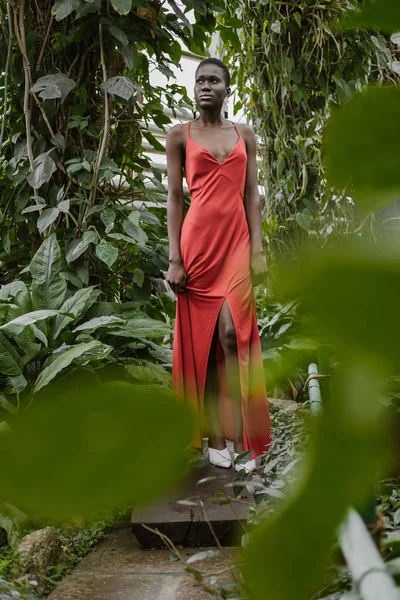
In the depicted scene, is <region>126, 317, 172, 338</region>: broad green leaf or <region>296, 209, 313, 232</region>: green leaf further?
<region>126, 317, 172, 338</region>: broad green leaf

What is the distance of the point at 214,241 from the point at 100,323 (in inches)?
16.9

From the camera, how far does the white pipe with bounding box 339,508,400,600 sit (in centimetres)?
17

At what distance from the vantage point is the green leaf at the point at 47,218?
2.50 meters

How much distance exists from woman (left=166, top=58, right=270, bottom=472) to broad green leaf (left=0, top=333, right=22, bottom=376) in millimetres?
487

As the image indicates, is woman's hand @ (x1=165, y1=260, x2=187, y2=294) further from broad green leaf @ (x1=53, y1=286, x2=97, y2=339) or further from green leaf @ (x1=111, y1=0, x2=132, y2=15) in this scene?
green leaf @ (x1=111, y1=0, x2=132, y2=15)

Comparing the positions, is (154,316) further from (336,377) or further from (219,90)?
(336,377)

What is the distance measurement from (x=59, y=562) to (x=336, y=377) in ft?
5.83

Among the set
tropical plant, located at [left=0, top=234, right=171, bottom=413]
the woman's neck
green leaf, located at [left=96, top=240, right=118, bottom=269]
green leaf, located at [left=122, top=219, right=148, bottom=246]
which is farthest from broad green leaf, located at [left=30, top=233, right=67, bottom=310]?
the woman's neck

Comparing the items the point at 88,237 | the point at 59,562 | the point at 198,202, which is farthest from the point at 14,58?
the point at 59,562

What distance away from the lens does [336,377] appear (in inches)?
4.5

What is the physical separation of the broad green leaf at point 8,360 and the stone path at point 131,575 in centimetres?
51

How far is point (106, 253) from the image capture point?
242 cm

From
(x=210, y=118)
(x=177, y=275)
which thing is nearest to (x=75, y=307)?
(x=177, y=275)

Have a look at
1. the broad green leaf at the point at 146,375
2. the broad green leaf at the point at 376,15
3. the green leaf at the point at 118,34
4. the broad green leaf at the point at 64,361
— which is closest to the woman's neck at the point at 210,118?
the green leaf at the point at 118,34
